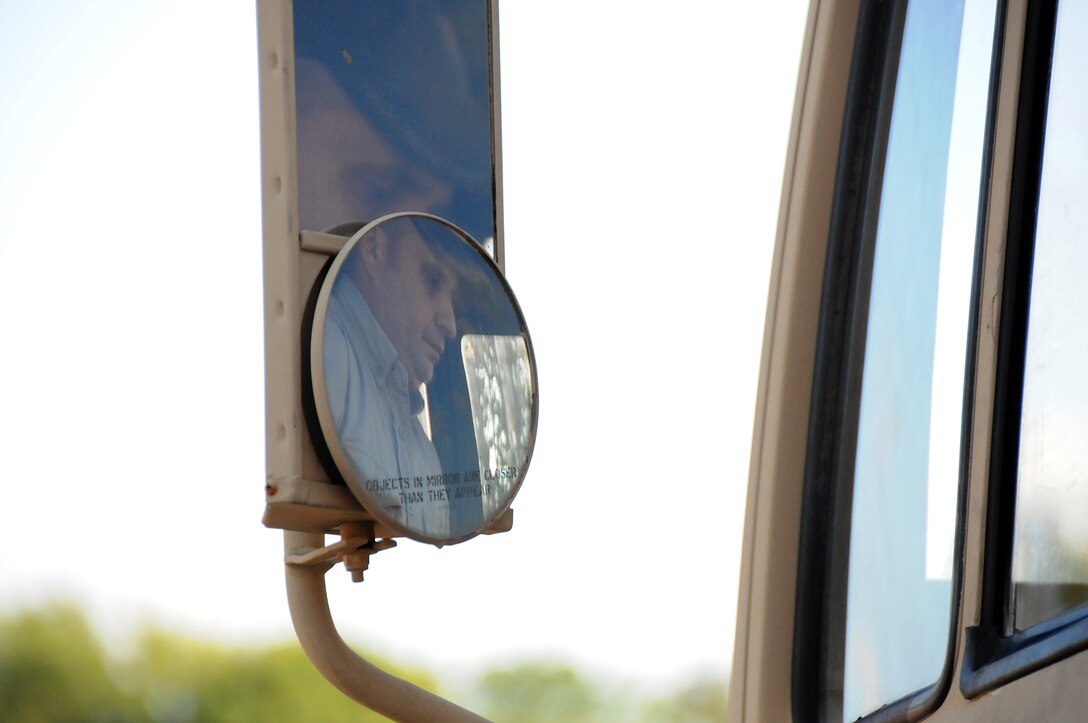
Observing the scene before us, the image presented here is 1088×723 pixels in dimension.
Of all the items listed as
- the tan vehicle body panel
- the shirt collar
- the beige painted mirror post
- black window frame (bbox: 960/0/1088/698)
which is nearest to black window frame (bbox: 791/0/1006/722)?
the tan vehicle body panel

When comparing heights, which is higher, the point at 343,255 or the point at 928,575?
the point at 343,255

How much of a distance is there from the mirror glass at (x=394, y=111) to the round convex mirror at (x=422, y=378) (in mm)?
59

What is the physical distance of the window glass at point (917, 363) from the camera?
4.01ft

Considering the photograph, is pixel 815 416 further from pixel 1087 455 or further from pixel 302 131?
pixel 302 131

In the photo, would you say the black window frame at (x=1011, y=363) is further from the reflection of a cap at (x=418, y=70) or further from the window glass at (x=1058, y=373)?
the reflection of a cap at (x=418, y=70)

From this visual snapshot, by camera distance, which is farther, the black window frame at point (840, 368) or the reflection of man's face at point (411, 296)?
the black window frame at point (840, 368)

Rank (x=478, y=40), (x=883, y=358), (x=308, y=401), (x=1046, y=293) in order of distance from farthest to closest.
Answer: (x=883, y=358) < (x=478, y=40) < (x=1046, y=293) < (x=308, y=401)

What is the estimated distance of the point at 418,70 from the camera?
1.15 m

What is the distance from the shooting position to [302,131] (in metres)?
1.02

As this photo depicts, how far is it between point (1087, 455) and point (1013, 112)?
327 millimetres

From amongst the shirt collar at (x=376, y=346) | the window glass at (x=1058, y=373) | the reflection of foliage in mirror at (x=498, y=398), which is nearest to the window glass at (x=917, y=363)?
the window glass at (x=1058, y=373)

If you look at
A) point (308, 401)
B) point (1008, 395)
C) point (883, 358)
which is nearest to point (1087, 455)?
point (1008, 395)

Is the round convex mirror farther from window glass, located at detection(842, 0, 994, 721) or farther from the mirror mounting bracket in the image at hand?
window glass, located at detection(842, 0, 994, 721)

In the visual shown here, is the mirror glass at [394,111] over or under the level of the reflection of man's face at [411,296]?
over
